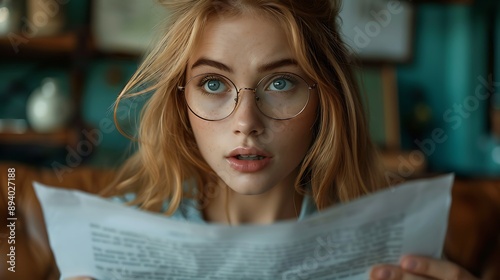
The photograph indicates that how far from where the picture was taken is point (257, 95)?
1.94 ft

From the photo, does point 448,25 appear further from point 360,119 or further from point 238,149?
point 238,149

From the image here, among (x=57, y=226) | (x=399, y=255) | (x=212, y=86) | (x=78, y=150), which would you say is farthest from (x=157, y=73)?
(x=78, y=150)

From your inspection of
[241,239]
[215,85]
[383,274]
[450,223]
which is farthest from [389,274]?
[450,223]

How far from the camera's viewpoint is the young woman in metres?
0.58

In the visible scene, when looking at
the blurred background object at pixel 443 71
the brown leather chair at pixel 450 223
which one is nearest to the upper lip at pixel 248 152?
the brown leather chair at pixel 450 223

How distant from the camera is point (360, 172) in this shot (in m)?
0.72

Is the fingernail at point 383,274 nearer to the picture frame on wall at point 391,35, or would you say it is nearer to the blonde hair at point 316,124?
the blonde hair at point 316,124

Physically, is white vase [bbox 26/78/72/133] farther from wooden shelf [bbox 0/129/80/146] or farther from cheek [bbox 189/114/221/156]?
Result: cheek [bbox 189/114/221/156]

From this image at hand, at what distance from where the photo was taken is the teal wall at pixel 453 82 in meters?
2.10

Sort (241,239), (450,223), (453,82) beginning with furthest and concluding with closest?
(453,82) → (450,223) → (241,239)

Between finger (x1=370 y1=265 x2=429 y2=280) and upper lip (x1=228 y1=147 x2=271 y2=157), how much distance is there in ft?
0.53

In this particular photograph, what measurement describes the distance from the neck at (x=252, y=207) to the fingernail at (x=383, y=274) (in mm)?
158

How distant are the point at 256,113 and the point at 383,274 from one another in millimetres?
208

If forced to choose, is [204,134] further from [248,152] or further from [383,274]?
[383,274]
